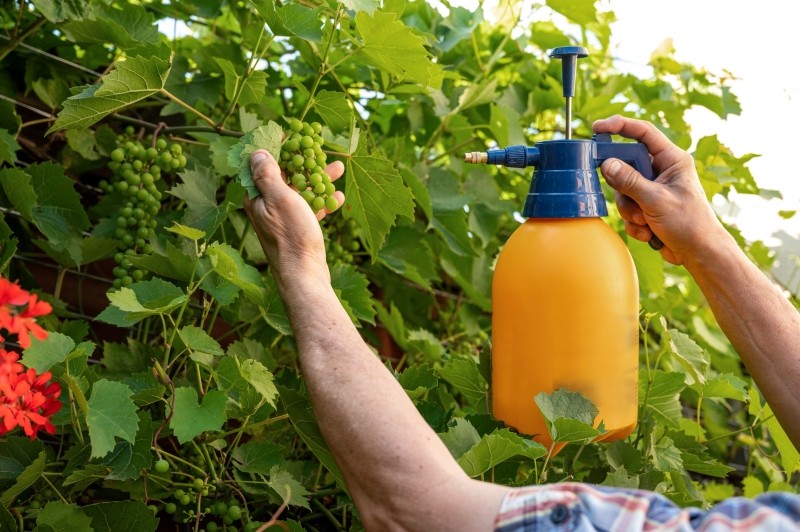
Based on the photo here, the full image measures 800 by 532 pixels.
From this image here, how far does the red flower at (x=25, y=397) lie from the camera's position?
0.95m

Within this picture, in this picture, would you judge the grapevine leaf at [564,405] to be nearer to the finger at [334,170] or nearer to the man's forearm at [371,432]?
the man's forearm at [371,432]

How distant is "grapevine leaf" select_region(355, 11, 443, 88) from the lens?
1.20 m

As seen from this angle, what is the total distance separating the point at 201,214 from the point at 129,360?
24cm

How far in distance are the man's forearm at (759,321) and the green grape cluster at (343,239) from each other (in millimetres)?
611

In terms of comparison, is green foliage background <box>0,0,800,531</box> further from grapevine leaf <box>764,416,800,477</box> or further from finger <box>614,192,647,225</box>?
finger <box>614,192,647,225</box>

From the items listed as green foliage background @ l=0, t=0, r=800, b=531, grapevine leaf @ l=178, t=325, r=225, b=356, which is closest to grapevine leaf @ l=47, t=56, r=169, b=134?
green foliage background @ l=0, t=0, r=800, b=531

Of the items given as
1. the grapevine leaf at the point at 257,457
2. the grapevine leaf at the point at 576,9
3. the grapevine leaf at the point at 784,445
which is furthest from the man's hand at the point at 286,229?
the grapevine leaf at the point at 576,9

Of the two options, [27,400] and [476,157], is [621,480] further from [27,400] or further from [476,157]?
[27,400]

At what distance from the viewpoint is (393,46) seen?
48.9 inches

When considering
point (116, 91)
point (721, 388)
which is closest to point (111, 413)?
point (116, 91)

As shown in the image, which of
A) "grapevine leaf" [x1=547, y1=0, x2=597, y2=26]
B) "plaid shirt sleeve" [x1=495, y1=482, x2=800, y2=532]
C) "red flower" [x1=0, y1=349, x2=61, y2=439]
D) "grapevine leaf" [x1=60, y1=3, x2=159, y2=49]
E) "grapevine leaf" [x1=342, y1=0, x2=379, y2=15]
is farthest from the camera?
"grapevine leaf" [x1=547, y1=0, x2=597, y2=26]

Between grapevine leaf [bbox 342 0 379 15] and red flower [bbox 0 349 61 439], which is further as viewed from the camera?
grapevine leaf [bbox 342 0 379 15]

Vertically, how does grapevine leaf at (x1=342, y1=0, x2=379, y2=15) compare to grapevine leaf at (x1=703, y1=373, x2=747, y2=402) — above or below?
above

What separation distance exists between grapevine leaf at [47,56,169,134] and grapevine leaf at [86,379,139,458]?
14.3 inches
